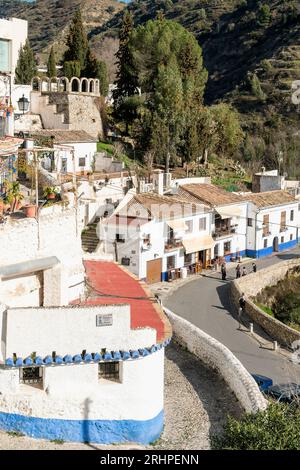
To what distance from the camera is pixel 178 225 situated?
1244 inches

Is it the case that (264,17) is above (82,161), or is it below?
above

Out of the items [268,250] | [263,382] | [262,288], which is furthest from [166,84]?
[263,382]

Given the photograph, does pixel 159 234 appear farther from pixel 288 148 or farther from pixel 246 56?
pixel 246 56

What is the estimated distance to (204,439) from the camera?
14719mm

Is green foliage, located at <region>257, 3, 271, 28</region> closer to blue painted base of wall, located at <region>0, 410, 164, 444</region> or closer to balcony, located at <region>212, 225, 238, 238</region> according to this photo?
balcony, located at <region>212, 225, 238, 238</region>

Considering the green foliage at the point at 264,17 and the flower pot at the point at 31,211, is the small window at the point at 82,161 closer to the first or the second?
the flower pot at the point at 31,211

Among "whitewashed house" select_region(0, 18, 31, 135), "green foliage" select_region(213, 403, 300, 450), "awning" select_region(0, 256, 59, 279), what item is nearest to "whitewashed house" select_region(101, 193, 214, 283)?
"whitewashed house" select_region(0, 18, 31, 135)

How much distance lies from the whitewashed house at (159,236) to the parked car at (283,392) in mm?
11858

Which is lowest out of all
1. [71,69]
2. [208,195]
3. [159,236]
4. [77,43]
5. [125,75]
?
[159,236]

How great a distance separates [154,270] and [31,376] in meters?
17.7

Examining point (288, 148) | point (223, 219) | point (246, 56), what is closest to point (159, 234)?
point (223, 219)

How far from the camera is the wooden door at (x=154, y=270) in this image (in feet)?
100

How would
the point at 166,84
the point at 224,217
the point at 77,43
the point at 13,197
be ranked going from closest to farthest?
the point at 13,197 < the point at 224,217 < the point at 166,84 < the point at 77,43

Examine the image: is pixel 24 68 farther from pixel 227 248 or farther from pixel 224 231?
pixel 227 248
